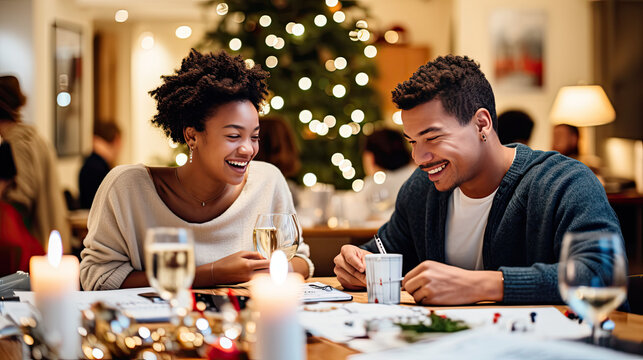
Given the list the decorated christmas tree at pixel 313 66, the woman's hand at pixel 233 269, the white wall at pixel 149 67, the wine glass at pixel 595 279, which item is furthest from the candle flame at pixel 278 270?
the white wall at pixel 149 67

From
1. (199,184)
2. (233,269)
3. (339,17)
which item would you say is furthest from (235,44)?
(233,269)

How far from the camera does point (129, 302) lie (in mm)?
1332

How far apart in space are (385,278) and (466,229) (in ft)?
1.69

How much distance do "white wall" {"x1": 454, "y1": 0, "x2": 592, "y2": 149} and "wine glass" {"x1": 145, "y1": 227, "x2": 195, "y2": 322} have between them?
603 centimetres

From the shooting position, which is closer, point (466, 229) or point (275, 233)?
point (275, 233)

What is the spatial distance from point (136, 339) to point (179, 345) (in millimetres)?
72

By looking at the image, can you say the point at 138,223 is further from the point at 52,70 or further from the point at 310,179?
the point at 52,70

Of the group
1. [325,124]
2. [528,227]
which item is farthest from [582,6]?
[528,227]

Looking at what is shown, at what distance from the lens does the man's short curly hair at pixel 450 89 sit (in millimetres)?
1686

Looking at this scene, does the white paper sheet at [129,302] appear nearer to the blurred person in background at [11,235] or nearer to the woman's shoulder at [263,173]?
the woman's shoulder at [263,173]

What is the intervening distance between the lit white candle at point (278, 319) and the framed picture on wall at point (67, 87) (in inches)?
253

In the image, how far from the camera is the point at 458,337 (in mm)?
954

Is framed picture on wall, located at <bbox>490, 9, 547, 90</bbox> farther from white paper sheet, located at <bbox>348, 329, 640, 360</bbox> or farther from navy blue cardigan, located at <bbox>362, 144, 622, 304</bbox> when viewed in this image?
white paper sheet, located at <bbox>348, 329, 640, 360</bbox>

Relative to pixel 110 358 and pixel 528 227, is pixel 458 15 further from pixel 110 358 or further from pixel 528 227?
pixel 110 358
